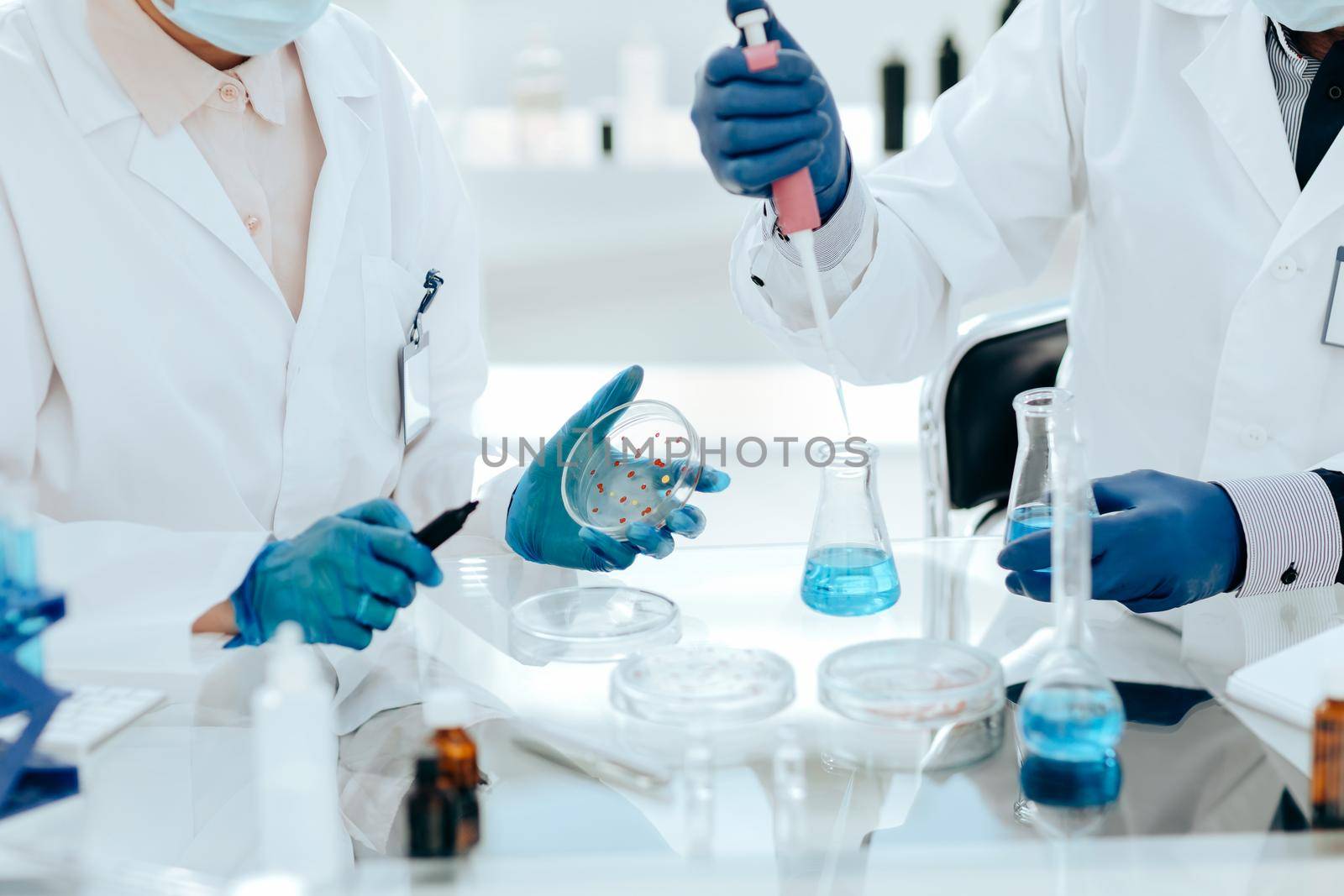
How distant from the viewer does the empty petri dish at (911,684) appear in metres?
0.89

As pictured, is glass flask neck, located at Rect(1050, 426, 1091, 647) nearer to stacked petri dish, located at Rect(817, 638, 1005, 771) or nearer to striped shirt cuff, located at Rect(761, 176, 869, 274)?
stacked petri dish, located at Rect(817, 638, 1005, 771)

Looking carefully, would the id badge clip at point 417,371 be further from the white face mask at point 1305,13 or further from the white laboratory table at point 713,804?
the white face mask at point 1305,13

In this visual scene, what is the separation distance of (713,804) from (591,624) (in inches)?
13.0

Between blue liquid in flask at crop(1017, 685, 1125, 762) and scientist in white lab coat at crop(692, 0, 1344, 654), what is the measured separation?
1.06 feet

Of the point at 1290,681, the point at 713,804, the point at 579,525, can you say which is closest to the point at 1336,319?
the point at 1290,681

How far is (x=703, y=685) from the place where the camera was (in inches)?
35.9

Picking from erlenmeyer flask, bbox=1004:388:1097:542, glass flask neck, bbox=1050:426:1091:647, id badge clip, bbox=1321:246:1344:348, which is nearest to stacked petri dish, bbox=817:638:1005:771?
glass flask neck, bbox=1050:426:1091:647

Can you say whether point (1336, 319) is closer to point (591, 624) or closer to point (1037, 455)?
point (1037, 455)

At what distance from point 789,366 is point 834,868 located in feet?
9.47

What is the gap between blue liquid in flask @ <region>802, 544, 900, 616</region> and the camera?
1151mm

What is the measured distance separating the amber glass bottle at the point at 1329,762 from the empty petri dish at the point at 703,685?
0.34 meters

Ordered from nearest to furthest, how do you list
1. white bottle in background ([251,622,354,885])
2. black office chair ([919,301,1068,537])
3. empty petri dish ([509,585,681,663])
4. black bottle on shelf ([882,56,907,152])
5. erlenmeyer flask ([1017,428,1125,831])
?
1. white bottle in background ([251,622,354,885])
2. erlenmeyer flask ([1017,428,1125,831])
3. empty petri dish ([509,585,681,663])
4. black office chair ([919,301,1068,537])
5. black bottle on shelf ([882,56,907,152])

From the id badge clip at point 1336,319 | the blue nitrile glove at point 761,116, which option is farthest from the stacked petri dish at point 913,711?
the id badge clip at point 1336,319

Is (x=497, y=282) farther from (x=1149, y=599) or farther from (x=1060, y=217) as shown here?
(x=1149, y=599)
